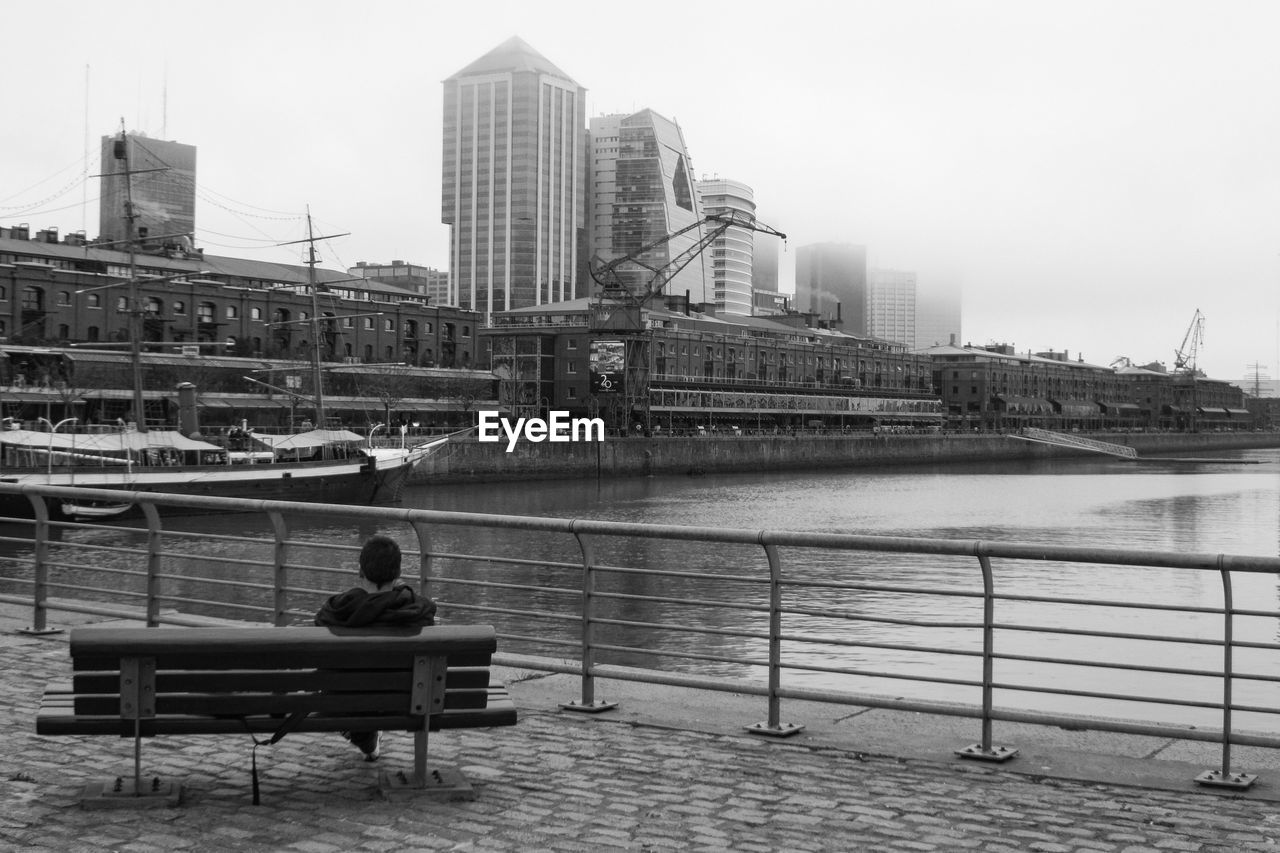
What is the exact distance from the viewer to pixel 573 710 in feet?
30.3

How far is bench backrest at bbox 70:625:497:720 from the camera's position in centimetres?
642

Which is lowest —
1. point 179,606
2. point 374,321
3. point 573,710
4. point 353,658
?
point 179,606

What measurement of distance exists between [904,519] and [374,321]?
7500 centimetres

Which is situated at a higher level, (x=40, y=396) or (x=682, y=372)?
(x=682, y=372)

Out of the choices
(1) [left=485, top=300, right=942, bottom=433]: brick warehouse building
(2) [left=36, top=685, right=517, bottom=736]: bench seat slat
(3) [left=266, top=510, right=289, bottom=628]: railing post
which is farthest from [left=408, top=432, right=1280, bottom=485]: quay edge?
(2) [left=36, top=685, right=517, bottom=736]: bench seat slat

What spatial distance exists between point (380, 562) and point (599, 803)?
179cm

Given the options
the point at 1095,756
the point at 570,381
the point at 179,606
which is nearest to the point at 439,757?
the point at 1095,756

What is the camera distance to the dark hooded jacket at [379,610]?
690 cm

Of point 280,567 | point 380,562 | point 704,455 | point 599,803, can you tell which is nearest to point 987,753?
point 599,803

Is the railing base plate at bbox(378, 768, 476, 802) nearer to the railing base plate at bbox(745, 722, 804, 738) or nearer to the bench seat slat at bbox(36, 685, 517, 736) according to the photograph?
the bench seat slat at bbox(36, 685, 517, 736)

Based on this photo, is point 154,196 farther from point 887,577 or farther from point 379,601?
point 379,601

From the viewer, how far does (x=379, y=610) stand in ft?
22.7

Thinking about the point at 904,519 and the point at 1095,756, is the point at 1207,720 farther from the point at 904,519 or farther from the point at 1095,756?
the point at 904,519

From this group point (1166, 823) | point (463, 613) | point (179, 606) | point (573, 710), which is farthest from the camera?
point (179, 606)
